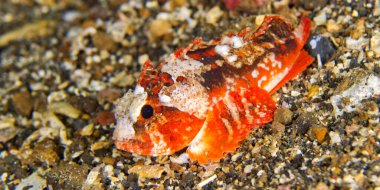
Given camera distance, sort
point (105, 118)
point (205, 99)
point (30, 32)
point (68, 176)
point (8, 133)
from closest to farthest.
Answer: point (205, 99), point (68, 176), point (105, 118), point (8, 133), point (30, 32)

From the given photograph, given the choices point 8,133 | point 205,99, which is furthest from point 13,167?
point 205,99

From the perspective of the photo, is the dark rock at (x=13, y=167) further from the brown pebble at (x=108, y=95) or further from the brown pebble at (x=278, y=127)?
the brown pebble at (x=278, y=127)

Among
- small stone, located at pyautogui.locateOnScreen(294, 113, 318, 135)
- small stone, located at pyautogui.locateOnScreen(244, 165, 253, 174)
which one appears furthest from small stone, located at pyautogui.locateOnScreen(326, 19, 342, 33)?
small stone, located at pyautogui.locateOnScreen(244, 165, 253, 174)

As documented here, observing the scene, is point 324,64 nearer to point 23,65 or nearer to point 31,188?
point 31,188

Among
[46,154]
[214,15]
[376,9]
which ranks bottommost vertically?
[46,154]

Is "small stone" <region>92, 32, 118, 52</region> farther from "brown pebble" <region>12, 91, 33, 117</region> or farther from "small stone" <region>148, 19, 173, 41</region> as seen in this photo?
"brown pebble" <region>12, 91, 33, 117</region>

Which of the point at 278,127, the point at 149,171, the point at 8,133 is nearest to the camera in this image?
the point at 278,127

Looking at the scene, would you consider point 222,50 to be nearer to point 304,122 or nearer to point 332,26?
point 304,122
